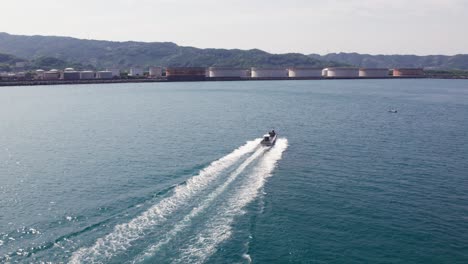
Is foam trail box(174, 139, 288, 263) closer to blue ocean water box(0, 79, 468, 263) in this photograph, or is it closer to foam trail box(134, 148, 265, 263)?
blue ocean water box(0, 79, 468, 263)

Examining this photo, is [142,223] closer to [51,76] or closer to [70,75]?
[70,75]

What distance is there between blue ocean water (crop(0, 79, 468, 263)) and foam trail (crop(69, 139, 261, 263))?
0.28 ft

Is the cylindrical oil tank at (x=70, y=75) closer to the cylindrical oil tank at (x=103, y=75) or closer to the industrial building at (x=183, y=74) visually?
the cylindrical oil tank at (x=103, y=75)

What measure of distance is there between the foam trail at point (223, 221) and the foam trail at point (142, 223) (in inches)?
113

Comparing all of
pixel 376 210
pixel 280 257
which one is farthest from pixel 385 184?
pixel 280 257

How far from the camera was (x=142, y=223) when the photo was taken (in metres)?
24.1

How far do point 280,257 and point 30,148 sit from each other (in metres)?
35.3

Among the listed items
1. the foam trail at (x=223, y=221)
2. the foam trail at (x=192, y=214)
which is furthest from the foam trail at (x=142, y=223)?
the foam trail at (x=223, y=221)

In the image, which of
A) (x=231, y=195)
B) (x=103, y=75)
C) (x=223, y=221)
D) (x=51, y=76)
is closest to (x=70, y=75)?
(x=51, y=76)

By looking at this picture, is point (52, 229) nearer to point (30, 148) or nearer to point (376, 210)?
point (376, 210)

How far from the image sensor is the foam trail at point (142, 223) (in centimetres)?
2066

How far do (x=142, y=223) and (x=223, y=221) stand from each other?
4.80m

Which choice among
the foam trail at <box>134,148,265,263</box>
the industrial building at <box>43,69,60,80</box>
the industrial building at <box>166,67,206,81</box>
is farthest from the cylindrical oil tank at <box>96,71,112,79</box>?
the foam trail at <box>134,148,265,263</box>

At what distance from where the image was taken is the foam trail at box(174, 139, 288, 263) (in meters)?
20.9
